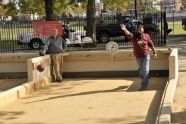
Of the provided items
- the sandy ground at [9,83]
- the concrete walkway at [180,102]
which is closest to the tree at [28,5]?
the sandy ground at [9,83]

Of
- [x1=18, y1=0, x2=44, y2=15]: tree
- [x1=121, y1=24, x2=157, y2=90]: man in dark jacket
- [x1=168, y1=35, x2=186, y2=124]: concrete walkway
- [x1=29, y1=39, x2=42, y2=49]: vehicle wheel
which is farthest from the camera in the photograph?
[x1=18, y1=0, x2=44, y2=15]: tree

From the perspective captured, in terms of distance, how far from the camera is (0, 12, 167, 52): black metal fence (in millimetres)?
27453

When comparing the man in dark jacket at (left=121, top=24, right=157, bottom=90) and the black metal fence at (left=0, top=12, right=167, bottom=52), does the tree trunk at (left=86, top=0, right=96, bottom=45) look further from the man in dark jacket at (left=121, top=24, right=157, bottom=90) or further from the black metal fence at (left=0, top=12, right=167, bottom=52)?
the man in dark jacket at (left=121, top=24, right=157, bottom=90)

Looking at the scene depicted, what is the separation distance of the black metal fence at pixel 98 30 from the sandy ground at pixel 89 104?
11.1 metres

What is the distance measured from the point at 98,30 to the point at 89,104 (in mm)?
22057

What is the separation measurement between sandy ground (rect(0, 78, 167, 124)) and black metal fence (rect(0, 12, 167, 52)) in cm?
1112

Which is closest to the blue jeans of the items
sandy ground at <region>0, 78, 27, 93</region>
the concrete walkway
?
the concrete walkway

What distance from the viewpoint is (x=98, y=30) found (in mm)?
33094

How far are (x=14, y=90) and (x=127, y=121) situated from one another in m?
4.04

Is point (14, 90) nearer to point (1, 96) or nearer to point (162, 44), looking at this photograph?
point (1, 96)

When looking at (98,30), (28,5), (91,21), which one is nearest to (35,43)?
(91,21)

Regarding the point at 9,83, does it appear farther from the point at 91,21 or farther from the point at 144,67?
the point at 91,21

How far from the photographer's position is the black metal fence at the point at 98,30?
27.5m

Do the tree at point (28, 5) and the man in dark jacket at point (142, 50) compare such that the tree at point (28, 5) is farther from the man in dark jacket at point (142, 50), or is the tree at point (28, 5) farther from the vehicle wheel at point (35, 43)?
the man in dark jacket at point (142, 50)
